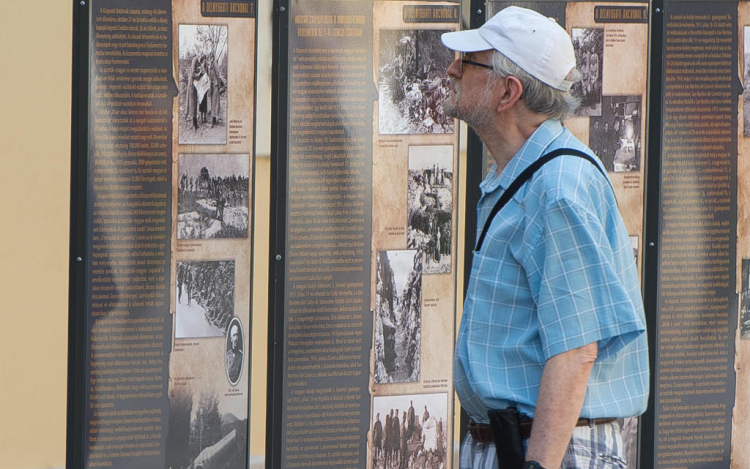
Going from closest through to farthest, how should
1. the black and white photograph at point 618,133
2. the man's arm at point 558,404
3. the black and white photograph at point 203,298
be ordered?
the man's arm at point 558,404 → the black and white photograph at point 203,298 → the black and white photograph at point 618,133

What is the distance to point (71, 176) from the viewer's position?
3.92 metres

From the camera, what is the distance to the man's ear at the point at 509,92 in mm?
2387

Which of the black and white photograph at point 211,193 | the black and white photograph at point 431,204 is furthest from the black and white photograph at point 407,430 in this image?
the black and white photograph at point 211,193

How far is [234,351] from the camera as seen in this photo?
4105 mm

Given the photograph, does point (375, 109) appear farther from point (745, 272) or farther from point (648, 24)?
point (745, 272)

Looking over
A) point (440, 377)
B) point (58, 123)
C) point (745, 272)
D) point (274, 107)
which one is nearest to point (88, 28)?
point (58, 123)

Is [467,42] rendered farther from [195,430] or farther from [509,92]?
[195,430]

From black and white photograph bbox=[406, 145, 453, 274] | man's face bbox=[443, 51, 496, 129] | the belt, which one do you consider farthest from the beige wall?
the belt

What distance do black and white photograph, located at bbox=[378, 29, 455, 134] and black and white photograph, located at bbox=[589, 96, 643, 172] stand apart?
0.66 meters

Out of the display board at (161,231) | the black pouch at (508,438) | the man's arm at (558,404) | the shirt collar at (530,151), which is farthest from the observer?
the display board at (161,231)

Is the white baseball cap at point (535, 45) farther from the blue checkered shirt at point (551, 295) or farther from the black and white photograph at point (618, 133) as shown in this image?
the black and white photograph at point (618, 133)

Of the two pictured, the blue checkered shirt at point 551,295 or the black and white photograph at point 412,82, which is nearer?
the blue checkered shirt at point 551,295

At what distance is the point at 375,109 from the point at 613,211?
200 cm

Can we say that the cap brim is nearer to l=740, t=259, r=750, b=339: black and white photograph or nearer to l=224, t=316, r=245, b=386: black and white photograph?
l=224, t=316, r=245, b=386: black and white photograph
